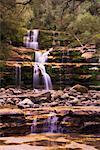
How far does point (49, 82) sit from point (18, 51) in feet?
10.1

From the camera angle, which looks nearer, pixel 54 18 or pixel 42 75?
pixel 42 75

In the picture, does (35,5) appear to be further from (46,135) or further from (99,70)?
(99,70)

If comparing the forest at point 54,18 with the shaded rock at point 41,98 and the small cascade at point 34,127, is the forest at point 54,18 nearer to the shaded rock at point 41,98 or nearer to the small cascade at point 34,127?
the shaded rock at point 41,98

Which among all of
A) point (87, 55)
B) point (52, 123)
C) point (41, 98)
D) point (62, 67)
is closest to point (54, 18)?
point (87, 55)

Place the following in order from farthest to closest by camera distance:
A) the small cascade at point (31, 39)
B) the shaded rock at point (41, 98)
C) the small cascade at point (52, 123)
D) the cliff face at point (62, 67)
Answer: the small cascade at point (31, 39) → the cliff face at point (62, 67) → the shaded rock at point (41, 98) → the small cascade at point (52, 123)

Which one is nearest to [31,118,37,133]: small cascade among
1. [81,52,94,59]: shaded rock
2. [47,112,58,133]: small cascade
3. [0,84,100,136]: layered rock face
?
[0,84,100,136]: layered rock face

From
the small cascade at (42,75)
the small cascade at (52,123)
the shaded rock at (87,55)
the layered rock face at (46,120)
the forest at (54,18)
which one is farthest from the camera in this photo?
the shaded rock at (87,55)

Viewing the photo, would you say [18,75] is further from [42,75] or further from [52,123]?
[52,123]

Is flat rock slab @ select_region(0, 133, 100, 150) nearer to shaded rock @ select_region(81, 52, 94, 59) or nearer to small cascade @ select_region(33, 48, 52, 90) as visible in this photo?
small cascade @ select_region(33, 48, 52, 90)

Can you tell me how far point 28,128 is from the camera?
11109 millimetres

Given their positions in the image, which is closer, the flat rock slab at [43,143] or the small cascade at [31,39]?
the flat rock slab at [43,143]

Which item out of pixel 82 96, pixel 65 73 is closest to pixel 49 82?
pixel 65 73

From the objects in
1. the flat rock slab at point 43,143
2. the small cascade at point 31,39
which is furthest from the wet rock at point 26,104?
the small cascade at point 31,39

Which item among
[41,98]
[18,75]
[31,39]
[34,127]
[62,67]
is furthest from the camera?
[31,39]
